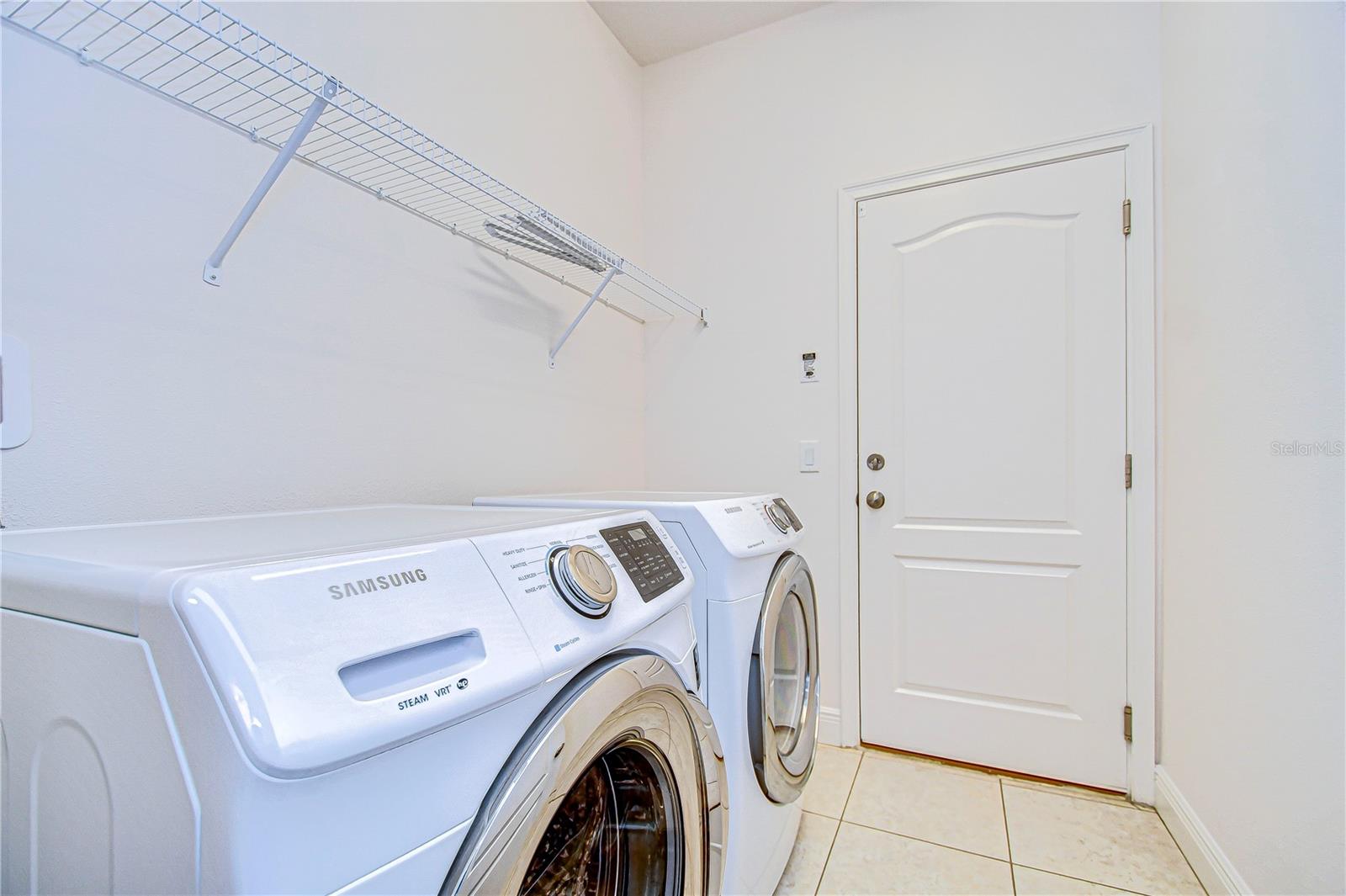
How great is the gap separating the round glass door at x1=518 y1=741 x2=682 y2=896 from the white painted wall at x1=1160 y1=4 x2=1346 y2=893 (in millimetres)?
1090

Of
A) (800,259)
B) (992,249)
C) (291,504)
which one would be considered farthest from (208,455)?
(992,249)

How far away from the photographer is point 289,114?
1141 millimetres

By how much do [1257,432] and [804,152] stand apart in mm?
1625

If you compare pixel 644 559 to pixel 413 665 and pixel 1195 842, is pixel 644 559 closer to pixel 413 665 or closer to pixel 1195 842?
pixel 413 665

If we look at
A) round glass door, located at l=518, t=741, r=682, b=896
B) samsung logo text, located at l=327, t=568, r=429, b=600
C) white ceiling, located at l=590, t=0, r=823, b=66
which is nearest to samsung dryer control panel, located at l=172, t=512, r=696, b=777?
samsung logo text, located at l=327, t=568, r=429, b=600

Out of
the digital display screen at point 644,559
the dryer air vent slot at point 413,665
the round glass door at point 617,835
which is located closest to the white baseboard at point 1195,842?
the round glass door at point 617,835

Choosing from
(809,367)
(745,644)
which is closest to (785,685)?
(745,644)

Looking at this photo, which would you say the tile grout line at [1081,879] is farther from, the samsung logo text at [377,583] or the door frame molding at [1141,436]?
the samsung logo text at [377,583]

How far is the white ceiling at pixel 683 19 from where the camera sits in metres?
2.22

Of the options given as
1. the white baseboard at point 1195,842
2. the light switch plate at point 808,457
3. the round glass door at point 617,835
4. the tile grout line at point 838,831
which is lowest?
the tile grout line at point 838,831

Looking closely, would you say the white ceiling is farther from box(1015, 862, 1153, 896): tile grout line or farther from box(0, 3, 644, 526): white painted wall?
box(1015, 862, 1153, 896): tile grout line

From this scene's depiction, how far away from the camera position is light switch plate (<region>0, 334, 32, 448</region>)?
83 centimetres

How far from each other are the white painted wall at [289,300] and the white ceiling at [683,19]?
0.88 ft

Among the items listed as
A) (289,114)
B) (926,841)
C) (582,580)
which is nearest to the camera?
(582,580)
